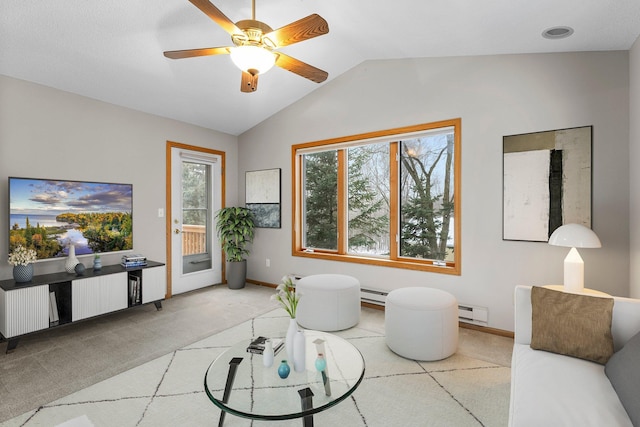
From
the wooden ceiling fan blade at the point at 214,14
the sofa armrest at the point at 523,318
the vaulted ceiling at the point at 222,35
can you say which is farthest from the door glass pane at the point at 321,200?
the sofa armrest at the point at 523,318

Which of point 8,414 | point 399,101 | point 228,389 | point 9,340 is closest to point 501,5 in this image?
point 399,101

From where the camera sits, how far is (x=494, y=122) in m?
3.19

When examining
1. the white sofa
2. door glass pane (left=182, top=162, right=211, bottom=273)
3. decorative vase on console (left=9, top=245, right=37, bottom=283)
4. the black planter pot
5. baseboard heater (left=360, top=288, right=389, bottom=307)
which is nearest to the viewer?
the white sofa

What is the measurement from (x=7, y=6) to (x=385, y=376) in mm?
3924

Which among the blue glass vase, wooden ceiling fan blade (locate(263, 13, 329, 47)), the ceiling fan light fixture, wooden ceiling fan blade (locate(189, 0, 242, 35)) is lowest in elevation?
the blue glass vase

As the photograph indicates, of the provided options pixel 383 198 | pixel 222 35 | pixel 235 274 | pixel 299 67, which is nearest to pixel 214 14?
pixel 299 67

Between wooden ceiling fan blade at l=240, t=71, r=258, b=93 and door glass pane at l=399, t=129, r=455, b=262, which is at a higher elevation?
wooden ceiling fan blade at l=240, t=71, r=258, b=93

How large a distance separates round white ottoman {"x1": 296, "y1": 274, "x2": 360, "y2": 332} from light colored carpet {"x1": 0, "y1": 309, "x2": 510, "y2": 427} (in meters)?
0.56

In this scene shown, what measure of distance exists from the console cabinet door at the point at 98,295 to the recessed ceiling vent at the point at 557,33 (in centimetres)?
460

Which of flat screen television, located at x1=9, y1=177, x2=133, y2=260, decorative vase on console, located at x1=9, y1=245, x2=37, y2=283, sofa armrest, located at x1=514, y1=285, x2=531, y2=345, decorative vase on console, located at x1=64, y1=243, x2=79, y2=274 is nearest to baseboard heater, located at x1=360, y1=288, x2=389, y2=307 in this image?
sofa armrest, located at x1=514, y1=285, x2=531, y2=345

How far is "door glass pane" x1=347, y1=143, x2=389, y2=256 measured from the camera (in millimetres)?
4090

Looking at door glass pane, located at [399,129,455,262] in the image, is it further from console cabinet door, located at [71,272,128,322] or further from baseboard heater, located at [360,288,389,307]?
console cabinet door, located at [71,272,128,322]

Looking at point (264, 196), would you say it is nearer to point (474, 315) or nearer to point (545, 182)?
point (474, 315)

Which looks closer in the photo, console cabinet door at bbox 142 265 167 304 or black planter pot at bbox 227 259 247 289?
console cabinet door at bbox 142 265 167 304
